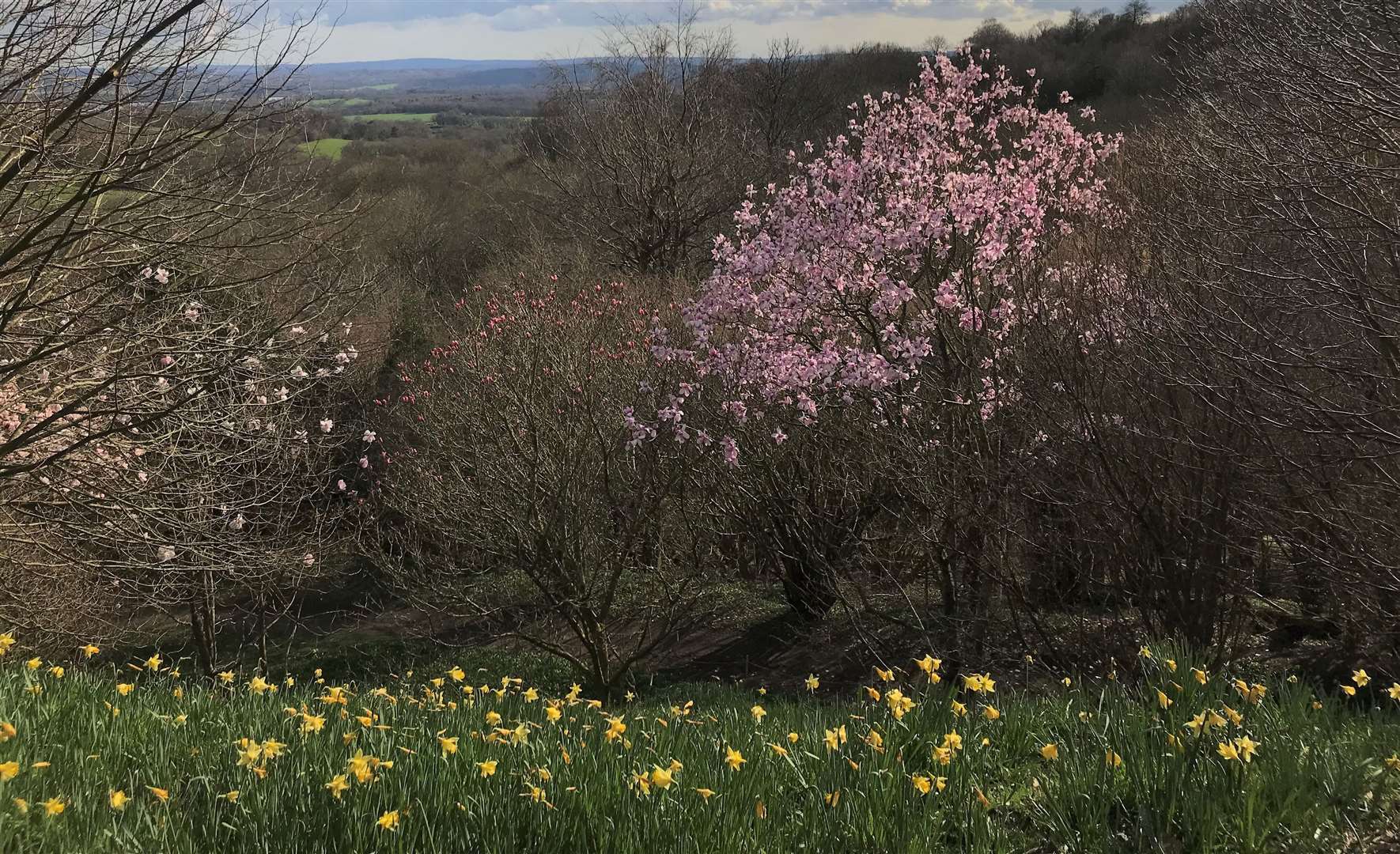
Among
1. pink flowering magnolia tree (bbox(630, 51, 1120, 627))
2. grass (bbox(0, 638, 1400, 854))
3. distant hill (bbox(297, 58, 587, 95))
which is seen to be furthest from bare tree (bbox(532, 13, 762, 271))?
grass (bbox(0, 638, 1400, 854))

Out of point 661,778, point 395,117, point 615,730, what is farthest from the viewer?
point 395,117

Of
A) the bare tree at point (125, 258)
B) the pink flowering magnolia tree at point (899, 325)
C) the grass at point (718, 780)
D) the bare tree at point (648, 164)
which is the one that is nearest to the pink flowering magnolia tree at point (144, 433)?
the bare tree at point (125, 258)

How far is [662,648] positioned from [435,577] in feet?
12.5

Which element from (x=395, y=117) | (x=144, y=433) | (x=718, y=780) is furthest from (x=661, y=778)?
(x=395, y=117)

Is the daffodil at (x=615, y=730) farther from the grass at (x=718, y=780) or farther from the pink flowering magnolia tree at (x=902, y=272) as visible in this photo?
the pink flowering magnolia tree at (x=902, y=272)

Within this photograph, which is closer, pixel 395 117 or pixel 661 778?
pixel 661 778

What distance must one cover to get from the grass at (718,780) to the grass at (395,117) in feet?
118

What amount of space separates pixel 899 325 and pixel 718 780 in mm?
7578

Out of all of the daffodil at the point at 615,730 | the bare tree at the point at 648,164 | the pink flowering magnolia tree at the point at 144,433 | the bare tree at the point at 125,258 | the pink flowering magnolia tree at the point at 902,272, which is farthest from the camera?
the bare tree at the point at 648,164

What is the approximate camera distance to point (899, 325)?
381 inches

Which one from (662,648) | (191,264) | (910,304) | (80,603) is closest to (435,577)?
(662,648)

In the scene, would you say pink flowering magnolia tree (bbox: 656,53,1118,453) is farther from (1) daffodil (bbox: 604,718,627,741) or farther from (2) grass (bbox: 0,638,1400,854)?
(1) daffodil (bbox: 604,718,627,741)

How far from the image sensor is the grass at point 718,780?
7.98 ft

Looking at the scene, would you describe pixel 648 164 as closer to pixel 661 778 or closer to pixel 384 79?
pixel 384 79
